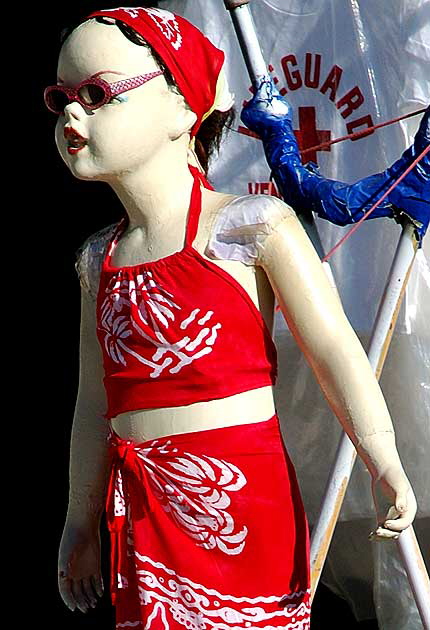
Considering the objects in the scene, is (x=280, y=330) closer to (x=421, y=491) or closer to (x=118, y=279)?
(x=421, y=491)

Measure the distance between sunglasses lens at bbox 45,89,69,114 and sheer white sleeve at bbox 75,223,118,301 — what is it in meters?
0.20

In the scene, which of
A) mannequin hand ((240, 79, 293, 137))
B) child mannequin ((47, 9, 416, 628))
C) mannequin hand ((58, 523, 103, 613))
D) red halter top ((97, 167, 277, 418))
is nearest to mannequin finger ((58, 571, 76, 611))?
mannequin hand ((58, 523, 103, 613))

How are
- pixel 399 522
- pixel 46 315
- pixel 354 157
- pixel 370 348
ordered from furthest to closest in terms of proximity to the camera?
pixel 46 315, pixel 354 157, pixel 370 348, pixel 399 522

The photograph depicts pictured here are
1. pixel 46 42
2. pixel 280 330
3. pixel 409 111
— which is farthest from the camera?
pixel 46 42

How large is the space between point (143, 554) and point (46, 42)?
4.91ft

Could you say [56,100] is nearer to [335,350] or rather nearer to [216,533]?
[335,350]

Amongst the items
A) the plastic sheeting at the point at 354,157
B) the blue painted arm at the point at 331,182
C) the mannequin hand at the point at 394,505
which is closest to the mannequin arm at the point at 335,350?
the mannequin hand at the point at 394,505

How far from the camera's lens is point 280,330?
221 cm

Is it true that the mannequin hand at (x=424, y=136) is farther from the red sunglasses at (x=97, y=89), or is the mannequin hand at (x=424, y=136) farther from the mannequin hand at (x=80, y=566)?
the mannequin hand at (x=80, y=566)

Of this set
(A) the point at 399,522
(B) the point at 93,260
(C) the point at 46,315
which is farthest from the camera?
(C) the point at 46,315

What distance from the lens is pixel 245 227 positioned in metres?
1.56

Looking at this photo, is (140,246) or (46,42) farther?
(46,42)

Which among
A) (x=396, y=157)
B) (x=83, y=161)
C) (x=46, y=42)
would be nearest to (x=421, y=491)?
(x=396, y=157)

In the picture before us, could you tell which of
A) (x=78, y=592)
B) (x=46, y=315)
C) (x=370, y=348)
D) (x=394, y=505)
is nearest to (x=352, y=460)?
(x=370, y=348)
